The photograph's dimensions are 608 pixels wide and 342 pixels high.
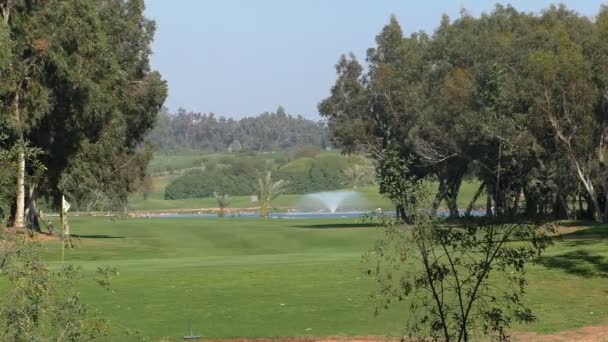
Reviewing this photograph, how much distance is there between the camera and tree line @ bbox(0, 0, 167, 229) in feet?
133

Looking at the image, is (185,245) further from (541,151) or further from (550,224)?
(550,224)

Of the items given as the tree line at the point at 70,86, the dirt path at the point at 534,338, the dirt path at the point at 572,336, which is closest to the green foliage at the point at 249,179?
the tree line at the point at 70,86

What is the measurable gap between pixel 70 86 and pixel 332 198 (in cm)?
10894

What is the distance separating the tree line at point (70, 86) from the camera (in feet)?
133

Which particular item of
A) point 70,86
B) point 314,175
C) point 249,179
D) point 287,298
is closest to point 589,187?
point 70,86

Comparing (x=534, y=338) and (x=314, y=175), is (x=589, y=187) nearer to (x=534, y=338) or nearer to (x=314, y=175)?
(x=534, y=338)

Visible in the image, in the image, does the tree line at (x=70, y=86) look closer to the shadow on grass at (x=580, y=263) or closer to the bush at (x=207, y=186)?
the shadow on grass at (x=580, y=263)

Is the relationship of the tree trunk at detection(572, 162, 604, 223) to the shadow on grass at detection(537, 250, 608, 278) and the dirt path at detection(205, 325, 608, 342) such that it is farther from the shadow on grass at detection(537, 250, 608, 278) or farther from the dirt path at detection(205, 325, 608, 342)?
the dirt path at detection(205, 325, 608, 342)

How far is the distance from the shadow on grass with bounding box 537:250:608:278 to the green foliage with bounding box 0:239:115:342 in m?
15.1

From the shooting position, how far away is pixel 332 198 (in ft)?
491

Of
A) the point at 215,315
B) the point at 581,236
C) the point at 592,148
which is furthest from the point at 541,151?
the point at 215,315

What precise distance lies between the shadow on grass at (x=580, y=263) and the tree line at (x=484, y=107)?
38.0 feet

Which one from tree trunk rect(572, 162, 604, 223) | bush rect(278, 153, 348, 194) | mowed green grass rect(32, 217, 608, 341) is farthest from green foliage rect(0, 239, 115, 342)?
bush rect(278, 153, 348, 194)

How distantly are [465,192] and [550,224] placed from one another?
401ft
